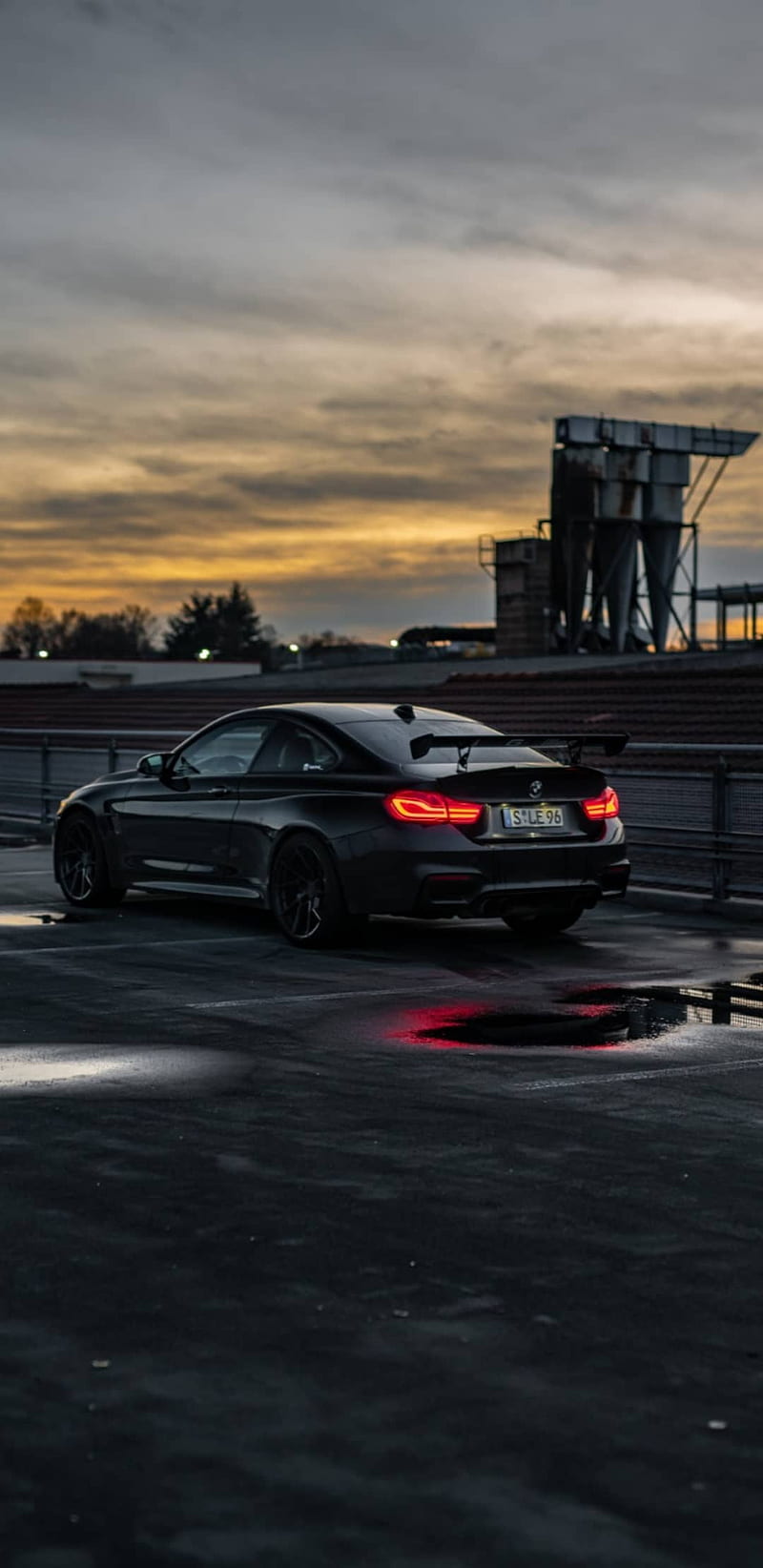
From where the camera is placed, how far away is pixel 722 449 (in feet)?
246

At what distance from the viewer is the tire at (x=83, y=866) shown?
14531 millimetres

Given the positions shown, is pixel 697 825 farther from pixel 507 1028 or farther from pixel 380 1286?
pixel 380 1286

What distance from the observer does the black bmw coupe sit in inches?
460

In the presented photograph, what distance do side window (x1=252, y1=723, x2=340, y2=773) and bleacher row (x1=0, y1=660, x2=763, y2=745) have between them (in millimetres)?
10132

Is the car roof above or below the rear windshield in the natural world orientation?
above

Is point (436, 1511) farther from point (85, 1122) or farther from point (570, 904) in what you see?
point (570, 904)

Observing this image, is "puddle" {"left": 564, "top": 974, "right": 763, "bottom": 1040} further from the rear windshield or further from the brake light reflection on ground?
the rear windshield

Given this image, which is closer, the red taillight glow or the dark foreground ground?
the dark foreground ground

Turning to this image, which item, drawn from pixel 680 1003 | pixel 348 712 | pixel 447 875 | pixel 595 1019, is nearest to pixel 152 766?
pixel 348 712

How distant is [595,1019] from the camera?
9438 mm

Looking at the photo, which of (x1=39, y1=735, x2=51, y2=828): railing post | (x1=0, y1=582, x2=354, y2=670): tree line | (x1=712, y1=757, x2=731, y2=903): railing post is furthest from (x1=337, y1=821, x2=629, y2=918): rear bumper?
(x1=0, y1=582, x2=354, y2=670): tree line

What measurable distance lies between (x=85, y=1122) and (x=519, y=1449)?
10.9 ft

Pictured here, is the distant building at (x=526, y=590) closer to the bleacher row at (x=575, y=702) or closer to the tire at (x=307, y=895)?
the bleacher row at (x=575, y=702)

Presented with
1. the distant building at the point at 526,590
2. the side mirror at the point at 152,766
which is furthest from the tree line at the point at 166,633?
the side mirror at the point at 152,766
